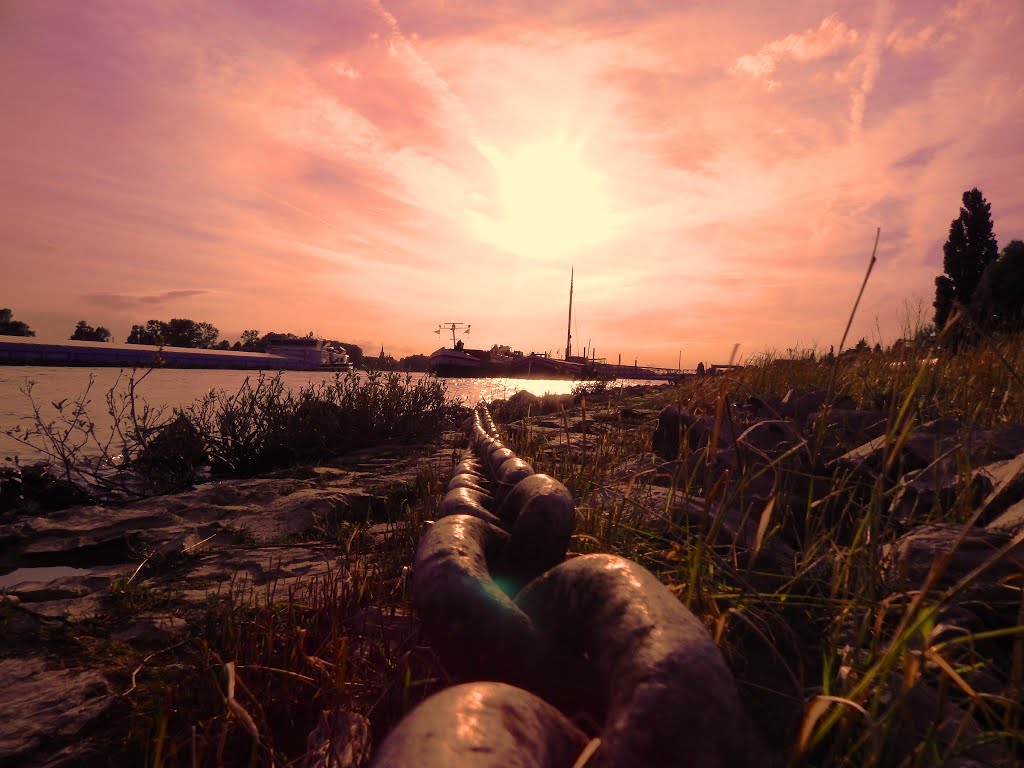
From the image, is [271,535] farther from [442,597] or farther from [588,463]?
[442,597]

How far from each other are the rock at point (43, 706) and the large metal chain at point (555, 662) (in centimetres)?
99

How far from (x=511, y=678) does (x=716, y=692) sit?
0.35m

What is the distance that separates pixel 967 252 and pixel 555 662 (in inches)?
1675

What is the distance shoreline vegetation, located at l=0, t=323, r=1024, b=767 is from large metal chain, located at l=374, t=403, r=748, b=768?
0.21 meters

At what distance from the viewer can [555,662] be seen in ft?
3.14

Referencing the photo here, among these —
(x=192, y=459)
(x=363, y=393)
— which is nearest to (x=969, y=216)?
(x=363, y=393)

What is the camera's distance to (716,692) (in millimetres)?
751

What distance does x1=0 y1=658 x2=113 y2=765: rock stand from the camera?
1.28m

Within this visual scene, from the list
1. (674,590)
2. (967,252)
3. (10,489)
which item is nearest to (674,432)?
(674,590)

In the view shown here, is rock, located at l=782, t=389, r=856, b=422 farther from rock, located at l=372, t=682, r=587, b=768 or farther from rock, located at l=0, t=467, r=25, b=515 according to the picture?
rock, located at l=0, t=467, r=25, b=515

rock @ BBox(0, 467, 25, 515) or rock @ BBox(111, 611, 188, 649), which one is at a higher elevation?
rock @ BBox(111, 611, 188, 649)

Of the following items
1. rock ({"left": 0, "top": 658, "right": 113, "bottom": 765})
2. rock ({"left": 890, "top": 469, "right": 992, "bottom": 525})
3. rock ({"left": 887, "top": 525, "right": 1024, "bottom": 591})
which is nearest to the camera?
rock ({"left": 0, "top": 658, "right": 113, "bottom": 765})

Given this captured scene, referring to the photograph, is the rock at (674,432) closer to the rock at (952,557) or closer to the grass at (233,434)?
the rock at (952,557)

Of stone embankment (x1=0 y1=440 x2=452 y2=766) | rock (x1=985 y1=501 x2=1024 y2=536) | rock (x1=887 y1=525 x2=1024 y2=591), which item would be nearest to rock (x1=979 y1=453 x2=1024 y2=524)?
rock (x1=985 y1=501 x2=1024 y2=536)
